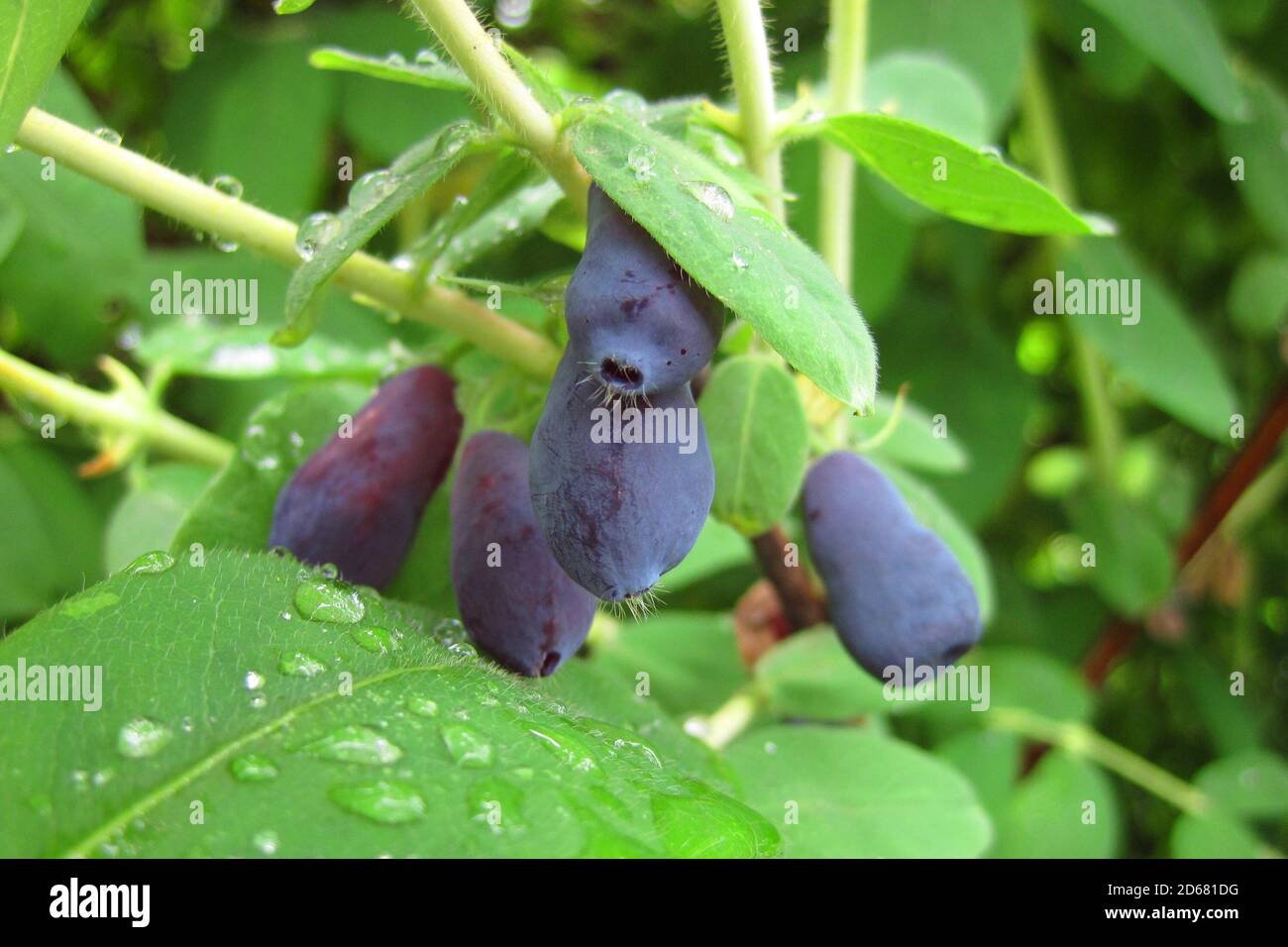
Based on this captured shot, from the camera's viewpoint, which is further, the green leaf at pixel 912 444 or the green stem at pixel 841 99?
the green leaf at pixel 912 444

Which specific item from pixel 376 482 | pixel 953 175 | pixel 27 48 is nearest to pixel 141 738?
pixel 376 482

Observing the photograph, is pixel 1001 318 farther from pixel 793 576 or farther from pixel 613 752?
pixel 613 752

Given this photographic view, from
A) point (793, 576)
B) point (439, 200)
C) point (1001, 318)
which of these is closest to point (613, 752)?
point (793, 576)

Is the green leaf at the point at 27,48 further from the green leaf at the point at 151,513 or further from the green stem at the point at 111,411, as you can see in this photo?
the green leaf at the point at 151,513

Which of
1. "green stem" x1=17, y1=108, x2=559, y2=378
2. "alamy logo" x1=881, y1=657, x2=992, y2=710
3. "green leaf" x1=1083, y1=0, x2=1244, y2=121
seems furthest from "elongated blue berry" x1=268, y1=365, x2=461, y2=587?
"green leaf" x1=1083, y1=0, x2=1244, y2=121

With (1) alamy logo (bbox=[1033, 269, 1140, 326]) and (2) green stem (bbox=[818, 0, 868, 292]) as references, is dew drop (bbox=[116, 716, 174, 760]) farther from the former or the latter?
(1) alamy logo (bbox=[1033, 269, 1140, 326])

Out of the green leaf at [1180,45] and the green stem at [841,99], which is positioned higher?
A: the green leaf at [1180,45]

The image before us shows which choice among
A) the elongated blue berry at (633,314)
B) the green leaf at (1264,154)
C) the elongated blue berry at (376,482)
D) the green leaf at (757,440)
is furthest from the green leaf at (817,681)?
the green leaf at (1264,154)
